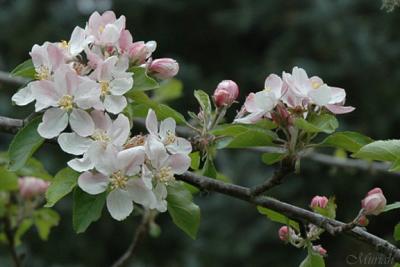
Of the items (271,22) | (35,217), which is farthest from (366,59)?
(35,217)

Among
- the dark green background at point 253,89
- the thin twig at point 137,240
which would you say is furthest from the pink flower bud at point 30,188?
the dark green background at point 253,89

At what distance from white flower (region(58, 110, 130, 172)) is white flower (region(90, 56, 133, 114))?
0.07 ft

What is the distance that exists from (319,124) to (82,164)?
1.17 ft

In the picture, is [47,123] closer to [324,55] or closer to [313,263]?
[313,263]

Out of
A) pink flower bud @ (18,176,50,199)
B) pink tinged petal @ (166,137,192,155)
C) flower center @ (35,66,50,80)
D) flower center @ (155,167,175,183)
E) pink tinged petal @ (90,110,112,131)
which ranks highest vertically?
flower center @ (35,66,50,80)

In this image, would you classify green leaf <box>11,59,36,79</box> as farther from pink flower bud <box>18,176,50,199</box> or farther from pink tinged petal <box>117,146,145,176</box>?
pink flower bud <box>18,176,50,199</box>

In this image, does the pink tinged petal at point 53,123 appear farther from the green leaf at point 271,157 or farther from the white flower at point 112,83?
the green leaf at point 271,157

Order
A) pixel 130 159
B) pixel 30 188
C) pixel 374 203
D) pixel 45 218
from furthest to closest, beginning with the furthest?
pixel 45 218, pixel 30 188, pixel 374 203, pixel 130 159

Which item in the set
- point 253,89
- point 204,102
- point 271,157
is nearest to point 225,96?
point 204,102

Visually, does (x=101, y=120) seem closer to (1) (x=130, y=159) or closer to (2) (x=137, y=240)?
(1) (x=130, y=159)

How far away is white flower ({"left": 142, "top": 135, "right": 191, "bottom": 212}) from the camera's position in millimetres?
1171

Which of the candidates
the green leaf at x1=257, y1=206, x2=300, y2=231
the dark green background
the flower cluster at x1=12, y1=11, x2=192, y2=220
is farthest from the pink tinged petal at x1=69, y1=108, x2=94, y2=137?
the dark green background

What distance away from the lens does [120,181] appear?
1163mm

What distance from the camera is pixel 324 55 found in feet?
19.1
